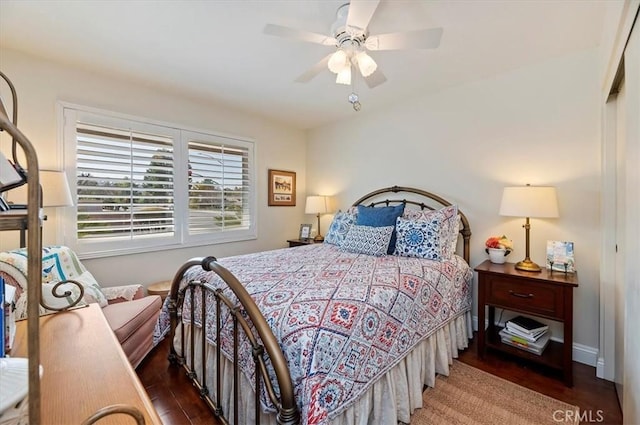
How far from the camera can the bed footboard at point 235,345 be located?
46.2 inches

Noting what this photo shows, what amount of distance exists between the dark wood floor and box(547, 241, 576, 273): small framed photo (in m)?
0.75

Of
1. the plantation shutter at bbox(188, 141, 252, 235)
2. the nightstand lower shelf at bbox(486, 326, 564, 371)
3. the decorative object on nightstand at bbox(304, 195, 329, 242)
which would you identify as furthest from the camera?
the decorative object on nightstand at bbox(304, 195, 329, 242)

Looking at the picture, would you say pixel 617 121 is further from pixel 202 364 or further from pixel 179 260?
pixel 179 260

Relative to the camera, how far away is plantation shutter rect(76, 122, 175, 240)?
2.74m

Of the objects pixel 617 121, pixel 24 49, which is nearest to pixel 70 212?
pixel 24 49

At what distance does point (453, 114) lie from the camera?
3070 mm

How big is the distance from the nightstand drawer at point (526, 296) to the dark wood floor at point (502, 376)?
1.50ft

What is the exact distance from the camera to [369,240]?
2727 mm

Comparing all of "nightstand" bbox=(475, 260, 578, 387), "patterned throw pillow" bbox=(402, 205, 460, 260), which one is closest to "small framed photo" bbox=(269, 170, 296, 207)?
"patterned throw pillow" bbox=(402, 205, 460, 260)

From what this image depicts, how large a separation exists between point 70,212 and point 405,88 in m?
3.40

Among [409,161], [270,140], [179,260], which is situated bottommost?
[179,260]

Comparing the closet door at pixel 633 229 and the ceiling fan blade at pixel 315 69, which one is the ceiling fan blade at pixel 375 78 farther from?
the closet door at pixel 633 229

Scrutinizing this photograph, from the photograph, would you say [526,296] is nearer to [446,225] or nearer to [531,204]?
[531,204]

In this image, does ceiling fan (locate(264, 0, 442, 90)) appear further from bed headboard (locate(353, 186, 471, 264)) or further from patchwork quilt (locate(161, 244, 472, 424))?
bed headboard (locate(353, 186, 471, 264))
